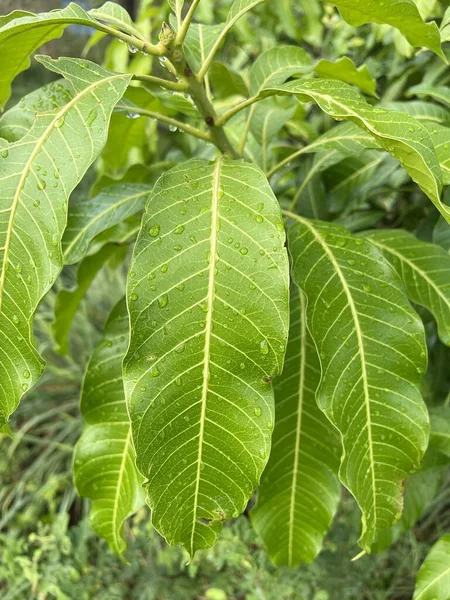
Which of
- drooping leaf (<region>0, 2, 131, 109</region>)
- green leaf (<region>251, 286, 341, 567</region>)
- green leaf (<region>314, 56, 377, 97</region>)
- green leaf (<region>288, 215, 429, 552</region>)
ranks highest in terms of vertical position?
drooping leaf (<region>0, 2, 131, 109</region>)

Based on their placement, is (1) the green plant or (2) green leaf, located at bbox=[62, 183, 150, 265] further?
(2) green leaf, located at bbox=[62, 183, 150, 265]

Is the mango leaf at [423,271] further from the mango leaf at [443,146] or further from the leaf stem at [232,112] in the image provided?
the leaf stem at [232,112]

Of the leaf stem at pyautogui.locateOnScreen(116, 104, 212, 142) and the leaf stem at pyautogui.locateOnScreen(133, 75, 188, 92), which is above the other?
the leaf stem at pyautogui.locateOnScreen(133, 75, 188, 92)

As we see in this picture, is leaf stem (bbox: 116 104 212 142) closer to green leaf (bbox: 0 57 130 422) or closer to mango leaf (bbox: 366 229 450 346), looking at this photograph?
green leaf (bbox: 0 57 130 422)

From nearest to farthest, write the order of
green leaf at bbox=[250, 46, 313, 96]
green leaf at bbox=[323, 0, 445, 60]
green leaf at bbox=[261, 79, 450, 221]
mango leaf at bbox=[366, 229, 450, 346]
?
1. green leaf at bbox=[261, 79, 450, 221]
2. green leaf at bbox=[323, 0, 445, 60]
3. mango leaf at bbox=[366, 229, 450, 346]
4. green leaf at bbox=[250, 46, 313, 96]

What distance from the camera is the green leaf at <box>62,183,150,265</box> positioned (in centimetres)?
83

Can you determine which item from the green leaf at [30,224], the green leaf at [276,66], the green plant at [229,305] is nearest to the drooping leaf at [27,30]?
the green plant at [229,305]

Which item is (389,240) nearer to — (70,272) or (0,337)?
(0,337)

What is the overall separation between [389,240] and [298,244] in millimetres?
194

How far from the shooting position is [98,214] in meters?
0.87

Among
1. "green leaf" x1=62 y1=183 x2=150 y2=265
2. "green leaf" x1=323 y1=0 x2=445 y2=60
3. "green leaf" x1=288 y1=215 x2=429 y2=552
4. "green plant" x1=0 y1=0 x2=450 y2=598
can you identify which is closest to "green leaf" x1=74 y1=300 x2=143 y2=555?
"green plant" x1=0 y1=0 x2=450 y2=598

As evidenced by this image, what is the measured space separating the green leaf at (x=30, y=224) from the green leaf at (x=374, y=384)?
0.31 m

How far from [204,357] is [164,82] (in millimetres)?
365

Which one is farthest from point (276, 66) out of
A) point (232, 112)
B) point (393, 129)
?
point (393, 129)
